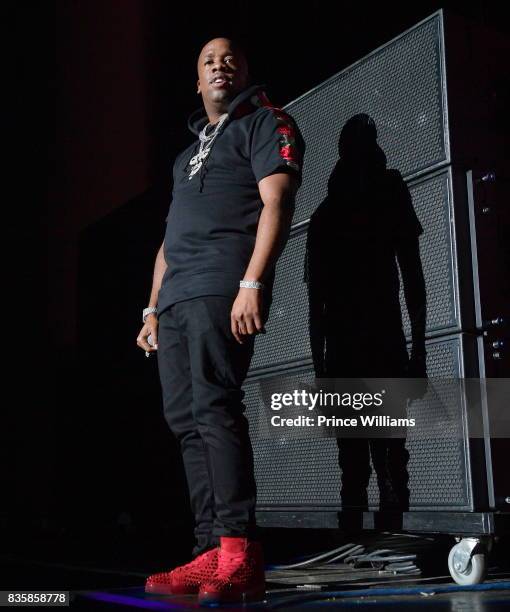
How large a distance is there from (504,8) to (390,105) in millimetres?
894

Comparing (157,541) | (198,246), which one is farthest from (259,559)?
(157,541)

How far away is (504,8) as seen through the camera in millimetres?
2357

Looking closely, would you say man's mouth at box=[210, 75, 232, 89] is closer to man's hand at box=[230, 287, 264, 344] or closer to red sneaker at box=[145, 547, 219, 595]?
man's hand at box=[230, 287, 264, 344]

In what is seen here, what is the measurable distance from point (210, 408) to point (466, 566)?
1.88 feet

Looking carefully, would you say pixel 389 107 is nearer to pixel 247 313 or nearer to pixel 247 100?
pixel 247 100

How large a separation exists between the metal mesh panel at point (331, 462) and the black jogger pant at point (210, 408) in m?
0.40

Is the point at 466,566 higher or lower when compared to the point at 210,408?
lower

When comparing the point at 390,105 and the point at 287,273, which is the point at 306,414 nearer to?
the point at 287,273

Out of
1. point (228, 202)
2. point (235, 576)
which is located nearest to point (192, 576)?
point (235, 576)

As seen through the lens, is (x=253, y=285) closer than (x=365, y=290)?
Yes

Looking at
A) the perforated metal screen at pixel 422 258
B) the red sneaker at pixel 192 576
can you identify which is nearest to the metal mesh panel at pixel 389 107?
the perforated metal screen at pixel 422 258

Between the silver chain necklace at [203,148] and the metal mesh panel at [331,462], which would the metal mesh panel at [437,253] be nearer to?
the metal mesh panel at [331,462]

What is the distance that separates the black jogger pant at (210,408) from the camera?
4.21ft

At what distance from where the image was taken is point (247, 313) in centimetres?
129
